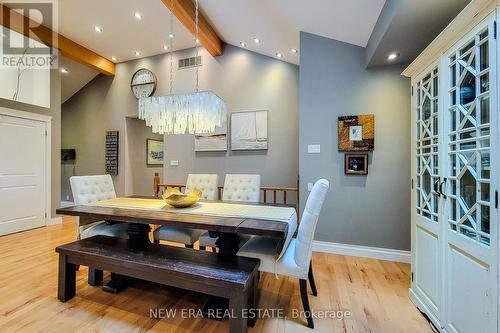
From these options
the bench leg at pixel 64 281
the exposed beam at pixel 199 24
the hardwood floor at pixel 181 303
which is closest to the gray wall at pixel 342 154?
the hardwood floor at pixel 181 303

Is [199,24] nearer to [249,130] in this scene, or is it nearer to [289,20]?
[289,20]

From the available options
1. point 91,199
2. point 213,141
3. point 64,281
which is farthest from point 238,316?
point 213,141

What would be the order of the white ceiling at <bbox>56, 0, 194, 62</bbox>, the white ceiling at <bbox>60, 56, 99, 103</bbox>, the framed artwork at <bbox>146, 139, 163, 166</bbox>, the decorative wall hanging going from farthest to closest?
the framed artwork at <bbox>146, 139, 163, 166</bbox>
the decorative wall hanging
the white ceiling at <bbox>60, 56, 99, 103</bbox>
the white ceiling at <bbox>56, 0, 194, 62</bbox>

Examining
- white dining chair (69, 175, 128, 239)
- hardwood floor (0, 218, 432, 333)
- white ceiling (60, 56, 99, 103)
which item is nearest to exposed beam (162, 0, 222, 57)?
white dining chair (69, 175, 128, 239)

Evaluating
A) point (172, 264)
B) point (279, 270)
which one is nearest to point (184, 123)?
point (172, 264)

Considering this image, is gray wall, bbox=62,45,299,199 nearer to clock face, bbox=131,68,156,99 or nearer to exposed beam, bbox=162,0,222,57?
clock face, bbox=131,68,156,99

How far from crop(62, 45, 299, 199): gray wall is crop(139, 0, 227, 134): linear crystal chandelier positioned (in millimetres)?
1842

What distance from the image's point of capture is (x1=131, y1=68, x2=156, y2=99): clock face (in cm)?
501

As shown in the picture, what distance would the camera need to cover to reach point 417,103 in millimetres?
1971

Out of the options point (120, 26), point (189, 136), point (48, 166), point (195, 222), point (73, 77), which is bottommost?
point (195, 222)

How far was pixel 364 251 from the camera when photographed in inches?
118

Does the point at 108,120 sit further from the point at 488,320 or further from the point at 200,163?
the point at 488,320

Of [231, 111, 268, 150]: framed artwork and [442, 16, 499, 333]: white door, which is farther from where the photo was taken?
[231, 111, 268, 150]: framed artwork

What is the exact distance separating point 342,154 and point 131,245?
2.70 meters
